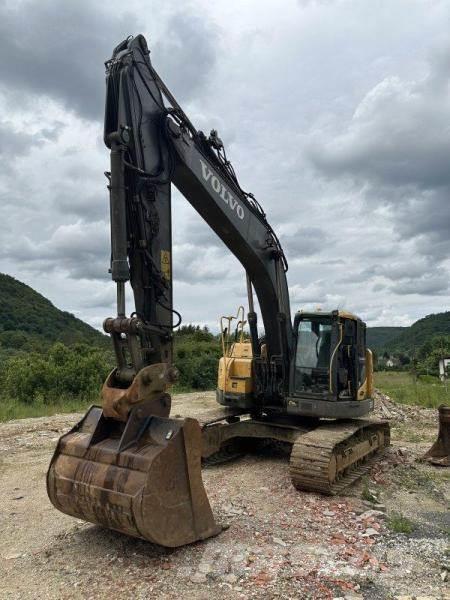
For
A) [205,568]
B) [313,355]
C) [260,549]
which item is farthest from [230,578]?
[313,355]

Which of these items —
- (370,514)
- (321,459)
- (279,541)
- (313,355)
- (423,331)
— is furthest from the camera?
(423,331)

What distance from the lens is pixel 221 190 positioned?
22.3 feet

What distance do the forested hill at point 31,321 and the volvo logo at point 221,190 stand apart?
123 ft

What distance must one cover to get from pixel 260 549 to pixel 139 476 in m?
1.37

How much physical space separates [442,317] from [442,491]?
2747 inches

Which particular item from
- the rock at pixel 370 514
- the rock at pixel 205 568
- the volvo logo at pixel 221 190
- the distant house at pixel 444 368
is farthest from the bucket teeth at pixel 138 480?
the distant house at pixel 444 368

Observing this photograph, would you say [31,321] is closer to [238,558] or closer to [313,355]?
[313,355]

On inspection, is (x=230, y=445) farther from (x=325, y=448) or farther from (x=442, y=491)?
(x=442, y=491)

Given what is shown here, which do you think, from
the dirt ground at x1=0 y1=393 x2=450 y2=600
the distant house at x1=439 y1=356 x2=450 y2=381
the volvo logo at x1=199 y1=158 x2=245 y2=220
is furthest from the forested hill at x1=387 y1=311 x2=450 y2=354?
the volvo logo at x1=199 y1=158 x2=245 y2=220

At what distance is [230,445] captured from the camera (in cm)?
903

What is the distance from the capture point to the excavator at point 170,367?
4797 mm

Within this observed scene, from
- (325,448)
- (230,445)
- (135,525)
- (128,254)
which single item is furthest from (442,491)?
(128,254)

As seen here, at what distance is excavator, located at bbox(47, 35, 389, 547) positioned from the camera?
4.80 metres

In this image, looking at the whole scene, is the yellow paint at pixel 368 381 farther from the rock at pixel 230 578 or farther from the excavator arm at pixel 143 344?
the rock at pixel 230 578
